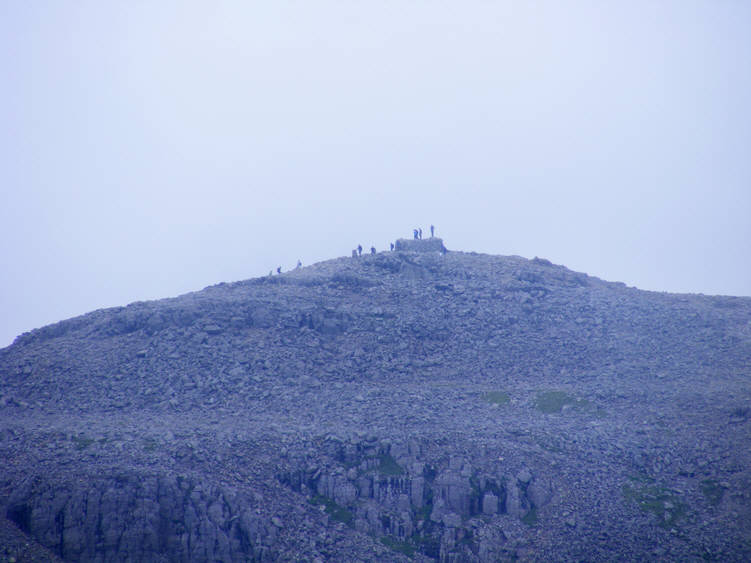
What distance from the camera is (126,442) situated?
38.3 meters

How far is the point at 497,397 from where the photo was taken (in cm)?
4800

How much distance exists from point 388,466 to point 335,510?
448 cm

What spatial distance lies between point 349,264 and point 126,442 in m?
38.1

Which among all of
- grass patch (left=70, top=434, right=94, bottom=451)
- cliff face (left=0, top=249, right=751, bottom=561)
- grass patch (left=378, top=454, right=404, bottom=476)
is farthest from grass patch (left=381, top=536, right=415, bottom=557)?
grass patch (left=70, top=434, right=94, bottom=451)

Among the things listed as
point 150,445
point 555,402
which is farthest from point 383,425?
Result: point 150,445

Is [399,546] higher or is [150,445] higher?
[150,445]

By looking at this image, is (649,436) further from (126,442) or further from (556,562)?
(126,442)

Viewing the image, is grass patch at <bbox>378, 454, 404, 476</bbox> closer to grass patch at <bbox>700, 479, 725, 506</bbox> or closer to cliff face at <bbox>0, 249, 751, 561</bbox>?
cliff face at <bbox>0, 249, 751, 561</bbox>

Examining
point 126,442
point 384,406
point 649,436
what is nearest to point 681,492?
point 649,436

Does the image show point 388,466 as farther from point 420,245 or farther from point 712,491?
point 420,245

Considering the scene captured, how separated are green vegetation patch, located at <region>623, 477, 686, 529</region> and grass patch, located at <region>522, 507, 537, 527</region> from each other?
5.69m

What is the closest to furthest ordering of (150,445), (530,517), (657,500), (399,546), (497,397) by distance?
(399,546) < (530,517) < (657,500) < (150,445) < (497,397)

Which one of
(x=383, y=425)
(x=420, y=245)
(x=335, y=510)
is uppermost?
(x=420, y=245)

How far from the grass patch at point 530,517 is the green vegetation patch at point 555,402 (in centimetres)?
1152
